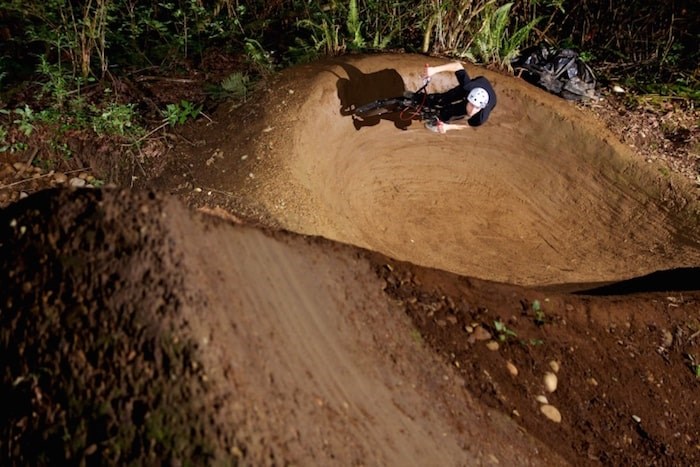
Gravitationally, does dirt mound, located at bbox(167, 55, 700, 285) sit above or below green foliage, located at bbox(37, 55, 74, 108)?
below

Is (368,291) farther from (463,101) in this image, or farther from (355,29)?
(355,29)

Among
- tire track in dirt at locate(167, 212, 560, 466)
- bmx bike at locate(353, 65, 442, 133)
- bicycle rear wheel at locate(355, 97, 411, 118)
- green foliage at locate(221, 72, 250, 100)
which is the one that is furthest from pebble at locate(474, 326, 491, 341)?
green foliage at locate(221, 72, 250, 100)

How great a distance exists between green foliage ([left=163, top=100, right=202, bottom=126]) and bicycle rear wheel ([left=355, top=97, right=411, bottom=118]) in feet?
4.62

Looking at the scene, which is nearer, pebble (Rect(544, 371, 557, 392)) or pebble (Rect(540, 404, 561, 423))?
pebble (Rect(540, 404, 561, 423))

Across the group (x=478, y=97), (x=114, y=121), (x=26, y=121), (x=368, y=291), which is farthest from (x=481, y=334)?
(x=26, y=121)

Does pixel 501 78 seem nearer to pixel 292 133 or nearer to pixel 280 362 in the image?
pixel 292 133

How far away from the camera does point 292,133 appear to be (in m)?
4.73

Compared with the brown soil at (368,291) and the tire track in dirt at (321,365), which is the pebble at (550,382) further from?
the tire track in dirt at (321,365)

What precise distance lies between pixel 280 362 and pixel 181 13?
4102mm

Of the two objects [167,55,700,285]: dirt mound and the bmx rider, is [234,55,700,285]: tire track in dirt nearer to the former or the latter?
[167,55,700,285]: dirt mound

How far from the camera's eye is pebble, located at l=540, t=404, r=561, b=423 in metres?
Result: 3.40

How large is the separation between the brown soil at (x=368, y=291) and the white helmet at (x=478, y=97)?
101 cm

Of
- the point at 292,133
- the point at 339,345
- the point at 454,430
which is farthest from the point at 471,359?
the point at 292,133

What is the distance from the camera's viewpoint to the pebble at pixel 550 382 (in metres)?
3.54
